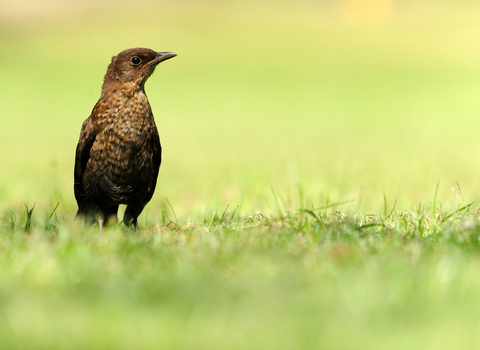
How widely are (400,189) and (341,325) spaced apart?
16.1 feet

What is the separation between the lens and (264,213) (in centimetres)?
554

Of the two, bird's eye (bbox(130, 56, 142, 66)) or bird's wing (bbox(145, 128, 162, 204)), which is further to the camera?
bird's eye (bbox(130, 56, 142, 66))

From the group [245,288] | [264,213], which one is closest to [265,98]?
[264,213]

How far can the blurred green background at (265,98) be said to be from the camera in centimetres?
797

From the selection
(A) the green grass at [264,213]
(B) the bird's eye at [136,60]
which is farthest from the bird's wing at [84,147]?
(B) the bird's eye at [136,60]

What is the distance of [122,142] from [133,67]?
0.68 meters

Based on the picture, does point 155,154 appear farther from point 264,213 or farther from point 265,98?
point 265,98

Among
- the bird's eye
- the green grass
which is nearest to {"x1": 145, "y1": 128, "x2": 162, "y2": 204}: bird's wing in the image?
the green grass

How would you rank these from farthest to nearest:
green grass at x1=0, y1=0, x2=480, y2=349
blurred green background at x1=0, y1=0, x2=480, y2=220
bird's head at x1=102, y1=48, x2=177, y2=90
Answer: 1. blurred green background at x1=0, y1=0, x2=480, y2=220
2. bird's head at x1=102, y1=48, x2=177, y2=90
3. green grass at x1=0, y1=0, x2=480, y2=349

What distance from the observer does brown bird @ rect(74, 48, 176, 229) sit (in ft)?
16.6

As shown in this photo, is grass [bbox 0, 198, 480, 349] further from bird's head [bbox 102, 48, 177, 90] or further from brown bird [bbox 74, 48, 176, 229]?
bird's head [bbox 102, 48, 177, 90]

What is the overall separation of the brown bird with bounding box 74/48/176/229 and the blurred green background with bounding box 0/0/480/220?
0.67m

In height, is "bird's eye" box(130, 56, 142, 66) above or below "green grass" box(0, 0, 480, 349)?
above

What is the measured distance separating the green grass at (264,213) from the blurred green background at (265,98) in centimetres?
8
